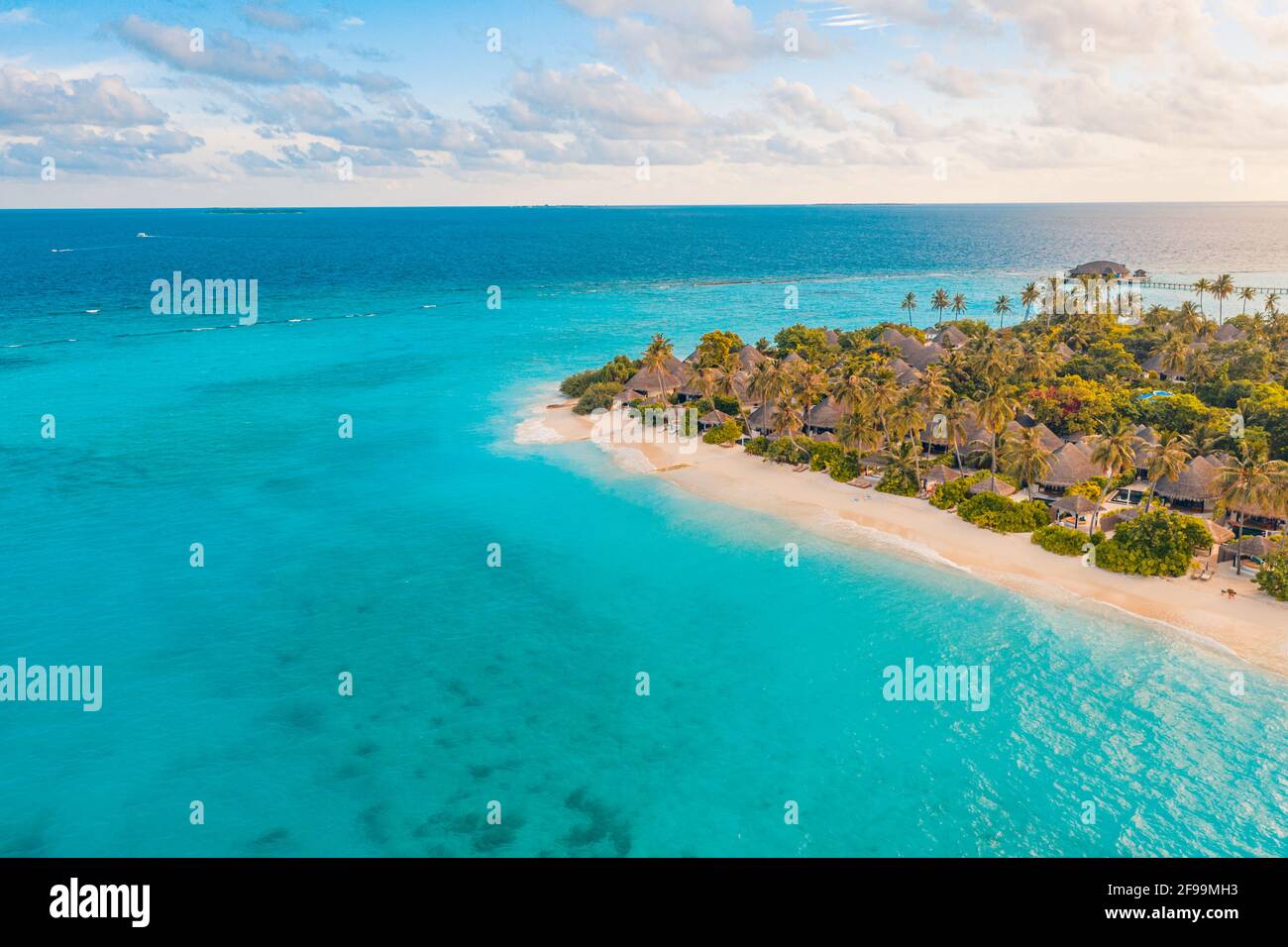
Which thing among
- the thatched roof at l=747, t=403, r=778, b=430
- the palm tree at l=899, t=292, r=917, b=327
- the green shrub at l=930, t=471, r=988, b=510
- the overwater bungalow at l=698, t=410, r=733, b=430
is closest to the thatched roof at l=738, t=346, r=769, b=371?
the overwater bungalow at l=698, t=410, r=733, b=430

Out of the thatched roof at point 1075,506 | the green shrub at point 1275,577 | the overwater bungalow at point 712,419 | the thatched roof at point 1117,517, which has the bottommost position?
the green shrub at point 1275,577

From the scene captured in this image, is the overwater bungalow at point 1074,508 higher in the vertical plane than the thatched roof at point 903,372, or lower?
lower

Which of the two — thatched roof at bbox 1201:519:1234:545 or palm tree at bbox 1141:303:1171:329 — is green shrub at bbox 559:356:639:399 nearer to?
thatched roof at bbox 1201:519:1234:545

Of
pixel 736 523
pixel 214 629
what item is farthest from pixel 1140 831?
pixel 214 629

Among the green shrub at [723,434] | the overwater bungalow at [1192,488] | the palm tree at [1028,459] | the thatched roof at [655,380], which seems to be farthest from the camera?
the thatched roof at [655,380]

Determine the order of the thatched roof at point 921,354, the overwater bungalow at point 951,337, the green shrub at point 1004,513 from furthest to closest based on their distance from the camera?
the overwater bungalow at point 951,337
the thatched roof at point 921,354
the green shrub at point 1004,513

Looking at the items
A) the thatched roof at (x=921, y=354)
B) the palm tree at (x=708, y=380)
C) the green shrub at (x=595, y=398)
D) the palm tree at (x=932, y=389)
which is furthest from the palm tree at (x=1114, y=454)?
the green shrub at (x=595, y=398)

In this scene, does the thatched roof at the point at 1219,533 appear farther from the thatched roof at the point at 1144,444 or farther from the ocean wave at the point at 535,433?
the ocean wave at the point at 535,433
